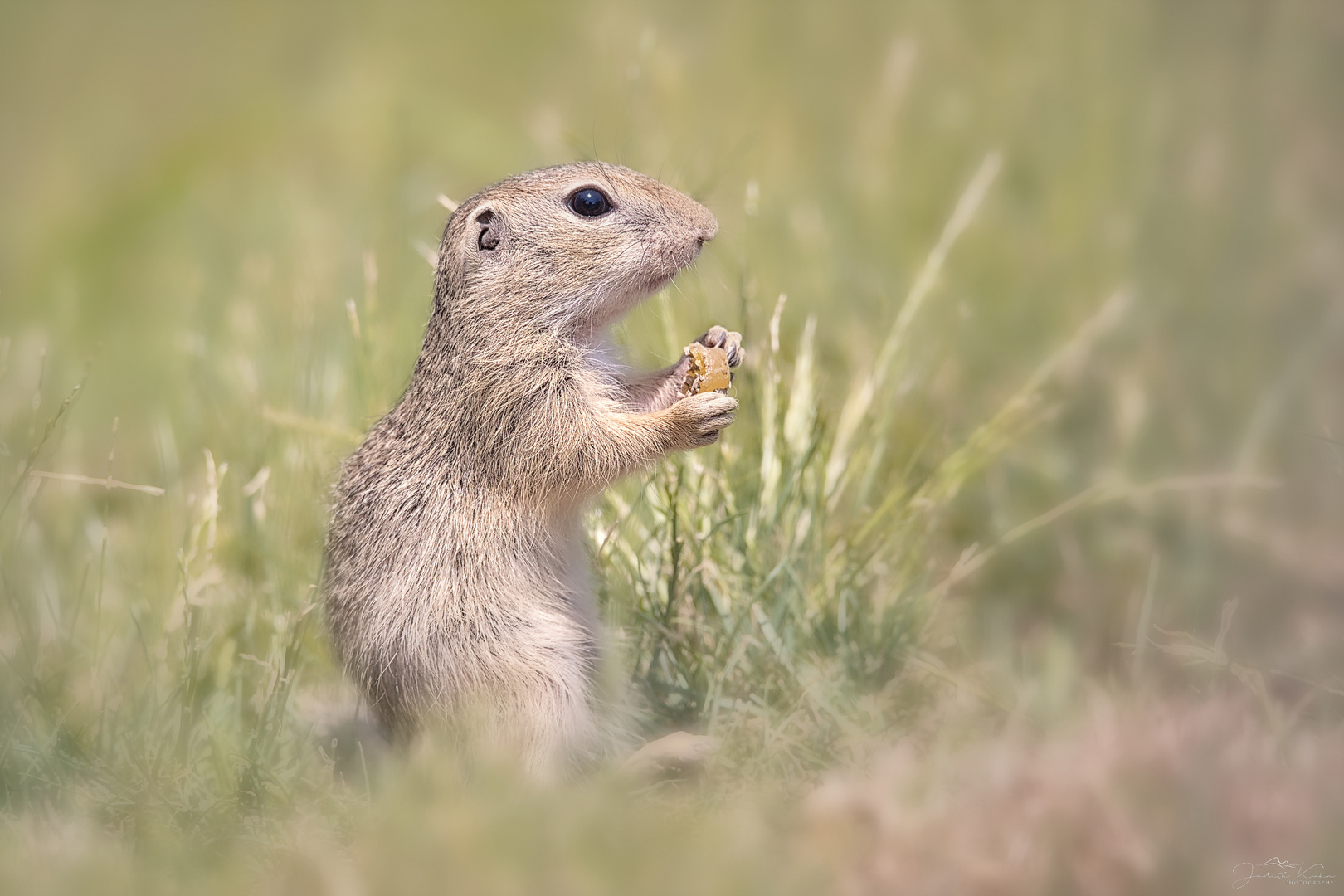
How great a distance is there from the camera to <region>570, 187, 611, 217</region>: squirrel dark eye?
3.84 m

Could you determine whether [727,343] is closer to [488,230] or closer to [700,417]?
[700,417]

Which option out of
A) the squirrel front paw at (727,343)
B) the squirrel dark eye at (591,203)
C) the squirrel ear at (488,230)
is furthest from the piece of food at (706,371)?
the squirrel ear at (488,230)

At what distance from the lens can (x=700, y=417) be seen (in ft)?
11.7

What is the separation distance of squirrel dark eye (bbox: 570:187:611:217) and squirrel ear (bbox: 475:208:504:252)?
25 centimetres

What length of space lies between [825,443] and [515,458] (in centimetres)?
118

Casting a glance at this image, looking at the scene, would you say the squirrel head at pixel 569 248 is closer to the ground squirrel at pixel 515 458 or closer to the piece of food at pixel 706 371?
the ground squirrel at pixel 515 458

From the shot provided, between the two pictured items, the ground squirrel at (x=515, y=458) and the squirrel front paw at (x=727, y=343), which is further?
the squirrel front paw at (x=727, y=343)

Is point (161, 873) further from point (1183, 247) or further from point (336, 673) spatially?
point (1183, 247)

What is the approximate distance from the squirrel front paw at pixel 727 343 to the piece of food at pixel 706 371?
59 millimetres

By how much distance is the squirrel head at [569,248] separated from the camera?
147 inches

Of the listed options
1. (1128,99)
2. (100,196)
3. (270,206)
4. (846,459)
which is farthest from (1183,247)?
(100,196)

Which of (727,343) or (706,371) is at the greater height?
(727,343)

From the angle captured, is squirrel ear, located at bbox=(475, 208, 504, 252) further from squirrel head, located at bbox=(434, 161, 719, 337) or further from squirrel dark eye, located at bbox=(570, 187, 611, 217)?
squirrel dark eye, located at bbox=(570, 187, 611, 217)

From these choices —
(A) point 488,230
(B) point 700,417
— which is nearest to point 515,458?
(B) point 700,417
